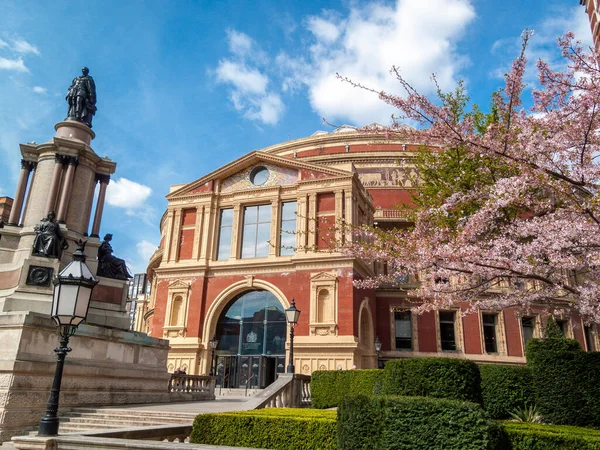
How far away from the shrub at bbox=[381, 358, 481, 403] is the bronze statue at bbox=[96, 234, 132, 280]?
31.2 ft

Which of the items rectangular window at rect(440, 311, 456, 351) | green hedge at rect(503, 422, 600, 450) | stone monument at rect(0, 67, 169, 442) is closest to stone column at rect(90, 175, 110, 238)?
stone monument at rect(0, 67, 169, 442)

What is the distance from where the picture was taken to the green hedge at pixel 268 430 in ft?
27.4

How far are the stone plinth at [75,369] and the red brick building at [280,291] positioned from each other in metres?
12.6

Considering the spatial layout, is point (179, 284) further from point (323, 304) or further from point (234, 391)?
point (323, 304)

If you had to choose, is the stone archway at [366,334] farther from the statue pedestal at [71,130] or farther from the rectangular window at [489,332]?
the statue pedestal at [71,130]

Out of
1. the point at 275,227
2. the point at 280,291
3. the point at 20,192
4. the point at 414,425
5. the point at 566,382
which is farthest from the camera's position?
the point at 275,227

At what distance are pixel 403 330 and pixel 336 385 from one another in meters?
16.2

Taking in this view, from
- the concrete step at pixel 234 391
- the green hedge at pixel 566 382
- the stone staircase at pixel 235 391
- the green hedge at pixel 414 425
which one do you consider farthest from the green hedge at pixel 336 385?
the green hedge at pixel 414 425

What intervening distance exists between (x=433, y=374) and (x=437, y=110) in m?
5.80

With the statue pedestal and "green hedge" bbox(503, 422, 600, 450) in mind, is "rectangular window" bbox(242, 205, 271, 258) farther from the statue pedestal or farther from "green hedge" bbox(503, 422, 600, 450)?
"green hedge" bbox(503, 422, 600, 450)

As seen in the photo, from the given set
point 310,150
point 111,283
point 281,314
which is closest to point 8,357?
point 111,283

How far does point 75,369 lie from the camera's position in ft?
42.0

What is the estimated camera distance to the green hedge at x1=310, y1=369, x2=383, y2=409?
55.9ft

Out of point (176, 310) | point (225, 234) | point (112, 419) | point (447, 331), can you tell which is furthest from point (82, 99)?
point (447, 331)
